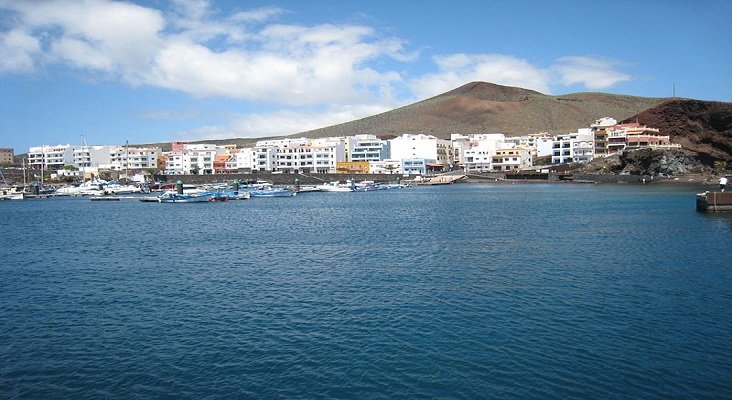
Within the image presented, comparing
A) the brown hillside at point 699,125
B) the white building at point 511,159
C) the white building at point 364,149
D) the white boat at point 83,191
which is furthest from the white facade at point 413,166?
the white boat at point 83,191

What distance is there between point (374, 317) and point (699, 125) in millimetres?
97399

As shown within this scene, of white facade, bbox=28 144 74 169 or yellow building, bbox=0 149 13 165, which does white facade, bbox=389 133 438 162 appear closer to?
white facade, bbox=28 144 74 169

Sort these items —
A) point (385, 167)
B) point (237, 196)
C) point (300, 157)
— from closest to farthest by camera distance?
point (237, 196) → point (385, 167) → point (300, 157)

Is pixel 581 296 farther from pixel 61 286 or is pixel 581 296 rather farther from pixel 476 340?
pixel 61 286

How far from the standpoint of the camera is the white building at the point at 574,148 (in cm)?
9838

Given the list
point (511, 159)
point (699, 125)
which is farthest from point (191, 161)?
point (699, 125)

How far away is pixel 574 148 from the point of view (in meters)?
99.9

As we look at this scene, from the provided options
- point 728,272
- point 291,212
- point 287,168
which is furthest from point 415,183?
point 728,272

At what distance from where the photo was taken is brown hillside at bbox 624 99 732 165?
86.6m

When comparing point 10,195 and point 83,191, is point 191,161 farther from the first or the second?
point 10,195

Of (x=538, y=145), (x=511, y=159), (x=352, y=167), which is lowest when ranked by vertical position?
(x=352, y=167)

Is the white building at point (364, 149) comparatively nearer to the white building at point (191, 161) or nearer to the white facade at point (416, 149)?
the white facade at point (416, 149)

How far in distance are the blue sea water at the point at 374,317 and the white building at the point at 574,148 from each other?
73.7 meters

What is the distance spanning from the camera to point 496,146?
120125 millimetres
